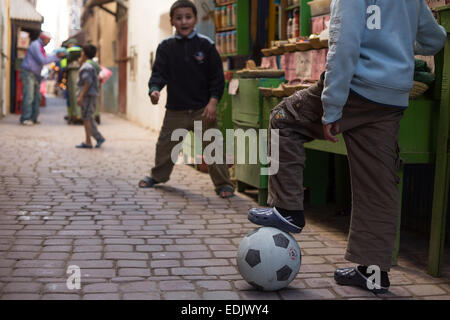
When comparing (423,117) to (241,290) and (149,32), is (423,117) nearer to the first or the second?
(241,290)

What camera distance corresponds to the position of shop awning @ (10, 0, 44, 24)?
19141 mm

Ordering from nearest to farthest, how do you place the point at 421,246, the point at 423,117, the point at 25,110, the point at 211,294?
the point at 211,294
the point at 423,117
the point at 421,246
the point at 25,110

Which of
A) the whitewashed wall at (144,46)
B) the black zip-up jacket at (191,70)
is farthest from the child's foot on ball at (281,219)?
the whitewashed wall at (144,46)

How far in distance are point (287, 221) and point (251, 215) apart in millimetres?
201

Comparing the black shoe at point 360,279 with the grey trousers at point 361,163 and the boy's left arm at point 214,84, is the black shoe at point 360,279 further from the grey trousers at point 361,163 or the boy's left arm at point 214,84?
the boy's left arm at point 214,84

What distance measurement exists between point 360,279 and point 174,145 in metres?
3.58

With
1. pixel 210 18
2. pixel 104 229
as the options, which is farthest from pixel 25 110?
pixel 104 229

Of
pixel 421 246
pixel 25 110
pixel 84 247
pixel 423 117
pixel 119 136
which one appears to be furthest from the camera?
pixel 25 110

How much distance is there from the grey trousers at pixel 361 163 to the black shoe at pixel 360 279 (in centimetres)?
9

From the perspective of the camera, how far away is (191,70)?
661 cm

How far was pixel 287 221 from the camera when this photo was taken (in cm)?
342

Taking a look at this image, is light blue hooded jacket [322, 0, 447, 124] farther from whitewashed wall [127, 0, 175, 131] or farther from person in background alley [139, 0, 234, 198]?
whitewashed wall [127, 0, 175, 131]

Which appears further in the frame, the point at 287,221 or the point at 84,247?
the point at 84,247

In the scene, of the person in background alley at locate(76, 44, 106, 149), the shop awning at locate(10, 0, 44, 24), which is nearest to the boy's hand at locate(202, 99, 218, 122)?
the person in background alley at locate(76, 44, 106, 149)
